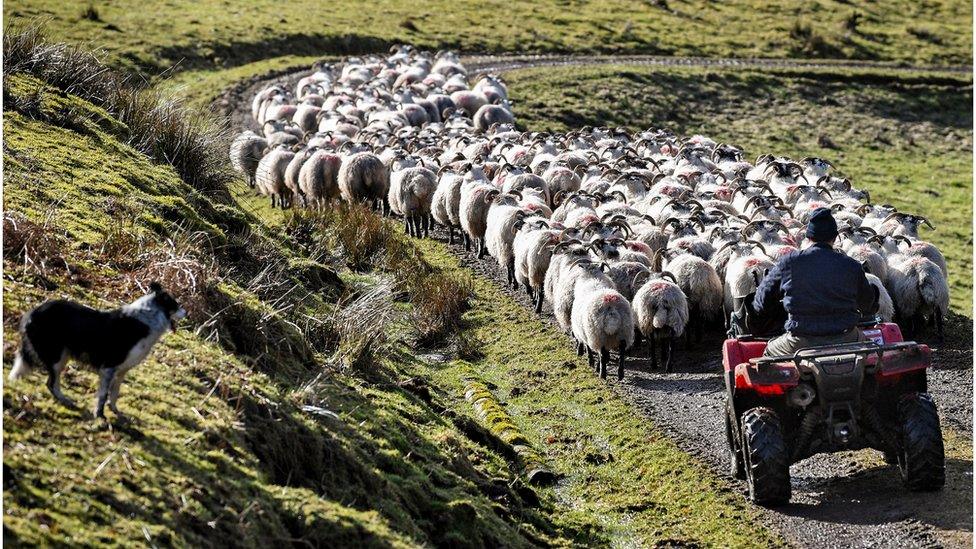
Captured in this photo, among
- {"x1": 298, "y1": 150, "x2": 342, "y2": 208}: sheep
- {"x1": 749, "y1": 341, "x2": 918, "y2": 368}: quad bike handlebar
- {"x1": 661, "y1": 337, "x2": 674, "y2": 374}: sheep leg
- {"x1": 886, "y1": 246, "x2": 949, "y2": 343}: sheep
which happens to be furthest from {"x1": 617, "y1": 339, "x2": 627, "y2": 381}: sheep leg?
{"x1": 298, "y1": 150, "x2": 342, "y2": 208}: sheep

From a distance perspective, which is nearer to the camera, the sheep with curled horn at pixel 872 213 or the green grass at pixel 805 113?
the sheep with curled horn at pixel 872 213

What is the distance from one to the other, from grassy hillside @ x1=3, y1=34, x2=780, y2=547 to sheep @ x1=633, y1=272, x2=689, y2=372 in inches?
35.5

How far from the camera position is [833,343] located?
30.6 ft

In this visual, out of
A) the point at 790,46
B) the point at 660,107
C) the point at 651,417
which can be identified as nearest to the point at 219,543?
the point at 651,417

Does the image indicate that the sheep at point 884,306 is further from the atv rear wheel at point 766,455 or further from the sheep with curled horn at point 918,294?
the atv rear wheel at point 766,455

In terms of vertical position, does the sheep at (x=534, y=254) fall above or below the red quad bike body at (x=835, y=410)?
below

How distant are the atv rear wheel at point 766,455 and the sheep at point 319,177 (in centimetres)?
1483

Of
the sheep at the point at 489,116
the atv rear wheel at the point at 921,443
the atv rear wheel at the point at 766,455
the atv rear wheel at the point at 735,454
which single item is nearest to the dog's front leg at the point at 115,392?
Answer: the atv rear wheel at the point at 766,455

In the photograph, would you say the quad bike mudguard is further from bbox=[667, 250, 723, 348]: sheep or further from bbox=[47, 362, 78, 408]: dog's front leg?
bbox=[667, 250, 723, 348]: sheep

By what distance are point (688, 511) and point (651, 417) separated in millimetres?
2499

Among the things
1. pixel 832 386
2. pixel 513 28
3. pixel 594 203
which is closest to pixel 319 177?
pixel 594 203

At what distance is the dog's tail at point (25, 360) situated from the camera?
22.0 ft

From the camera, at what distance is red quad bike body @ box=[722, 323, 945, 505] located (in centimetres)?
904

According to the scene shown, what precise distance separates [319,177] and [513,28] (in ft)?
80.7
